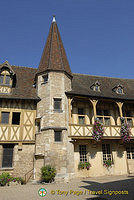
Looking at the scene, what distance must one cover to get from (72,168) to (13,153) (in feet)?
13.2

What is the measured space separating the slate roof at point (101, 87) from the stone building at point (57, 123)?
100 millimetres

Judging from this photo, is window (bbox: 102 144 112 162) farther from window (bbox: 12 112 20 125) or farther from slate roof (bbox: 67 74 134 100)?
window (bbox: 12 112 20 125)

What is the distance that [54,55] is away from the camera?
47.1ft

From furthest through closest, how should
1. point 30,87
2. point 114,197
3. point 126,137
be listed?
1. point 30,87
2. point 126,137
3. point 114,197

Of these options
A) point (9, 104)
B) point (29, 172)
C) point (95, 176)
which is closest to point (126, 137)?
point (95, 176)

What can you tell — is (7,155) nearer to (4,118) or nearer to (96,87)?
(4,118)

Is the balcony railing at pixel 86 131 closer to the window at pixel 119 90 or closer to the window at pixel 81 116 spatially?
the window at pixel 81 116

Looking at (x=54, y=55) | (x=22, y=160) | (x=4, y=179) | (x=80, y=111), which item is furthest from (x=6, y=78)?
(x=4, y=179)

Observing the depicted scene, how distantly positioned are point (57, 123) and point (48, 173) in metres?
3.20

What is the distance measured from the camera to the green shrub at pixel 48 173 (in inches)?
384

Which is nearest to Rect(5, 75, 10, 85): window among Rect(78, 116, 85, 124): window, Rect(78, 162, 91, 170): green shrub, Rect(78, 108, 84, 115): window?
Rect(78, 108, 84, 115): window

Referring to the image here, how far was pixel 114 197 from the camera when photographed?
21.1 ft

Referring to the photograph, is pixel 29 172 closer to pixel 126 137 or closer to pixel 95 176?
pixel 95 176

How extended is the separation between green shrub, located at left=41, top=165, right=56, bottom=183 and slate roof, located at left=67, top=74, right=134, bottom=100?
5.30 metres
